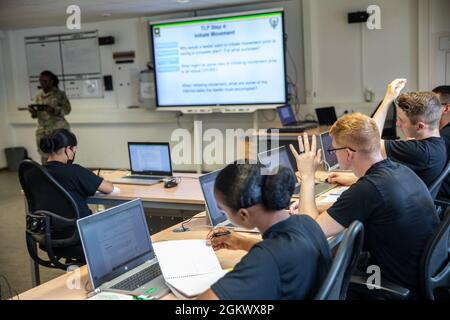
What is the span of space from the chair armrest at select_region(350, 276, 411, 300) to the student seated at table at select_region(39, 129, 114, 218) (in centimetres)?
185

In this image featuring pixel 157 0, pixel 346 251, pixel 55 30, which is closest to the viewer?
pixel 346 251

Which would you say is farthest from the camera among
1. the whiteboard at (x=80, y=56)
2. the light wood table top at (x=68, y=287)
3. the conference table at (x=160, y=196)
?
the whiteboard at (x=80, y=56)

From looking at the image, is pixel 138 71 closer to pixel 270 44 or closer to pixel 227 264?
pixel 270 44

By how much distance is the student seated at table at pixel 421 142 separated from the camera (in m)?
2.87

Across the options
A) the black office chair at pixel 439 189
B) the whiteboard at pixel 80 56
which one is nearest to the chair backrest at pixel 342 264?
the black office chair at pixel 439 189

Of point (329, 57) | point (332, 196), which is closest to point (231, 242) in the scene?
point (332, 196)

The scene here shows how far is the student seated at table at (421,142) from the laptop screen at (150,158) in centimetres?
178

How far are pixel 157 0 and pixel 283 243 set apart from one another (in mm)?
5078

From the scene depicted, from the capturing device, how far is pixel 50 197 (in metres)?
3.22

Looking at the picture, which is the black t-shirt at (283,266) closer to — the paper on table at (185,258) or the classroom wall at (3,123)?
the paper on table at (185,258)

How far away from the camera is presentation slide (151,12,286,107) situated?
646cm

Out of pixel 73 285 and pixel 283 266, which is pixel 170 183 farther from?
pixel 283 266
